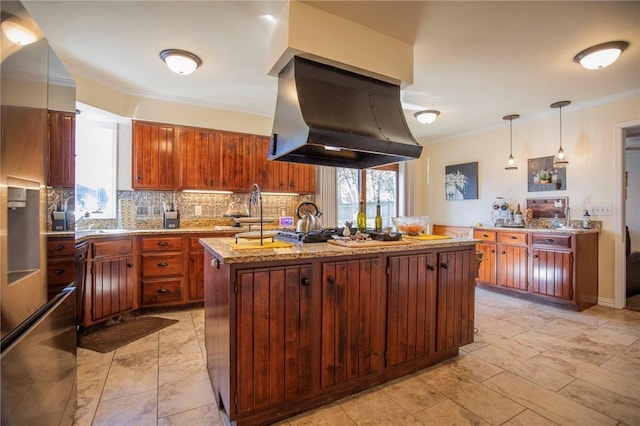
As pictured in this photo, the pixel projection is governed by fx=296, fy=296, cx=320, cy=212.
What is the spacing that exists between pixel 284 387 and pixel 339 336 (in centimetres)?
44

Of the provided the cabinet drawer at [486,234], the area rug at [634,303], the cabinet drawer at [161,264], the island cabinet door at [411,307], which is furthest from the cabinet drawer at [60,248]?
the area rug at [634,303]

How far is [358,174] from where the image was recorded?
5695mm

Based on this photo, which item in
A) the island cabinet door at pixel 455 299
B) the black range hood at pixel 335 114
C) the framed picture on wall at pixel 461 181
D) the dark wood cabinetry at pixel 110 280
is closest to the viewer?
the black range hood at pixel 335 114

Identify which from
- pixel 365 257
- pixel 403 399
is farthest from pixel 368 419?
pixel 365 257

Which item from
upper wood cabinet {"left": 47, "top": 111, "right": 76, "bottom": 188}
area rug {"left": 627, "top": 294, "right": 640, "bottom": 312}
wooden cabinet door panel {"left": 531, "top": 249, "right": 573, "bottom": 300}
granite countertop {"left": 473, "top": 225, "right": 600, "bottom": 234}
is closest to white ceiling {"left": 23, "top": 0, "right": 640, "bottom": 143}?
upper wood cabinet {"left": 47, "top": 111, "right": 76, "bottom": 188}

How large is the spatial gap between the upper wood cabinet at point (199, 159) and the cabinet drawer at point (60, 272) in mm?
2512

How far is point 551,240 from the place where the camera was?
12.5 feet

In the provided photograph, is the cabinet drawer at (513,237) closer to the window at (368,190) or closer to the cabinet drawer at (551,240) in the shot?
the cabinet drawer at (551,240)

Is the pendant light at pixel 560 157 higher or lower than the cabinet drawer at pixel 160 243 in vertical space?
higher

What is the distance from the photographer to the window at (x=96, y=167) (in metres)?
3.73

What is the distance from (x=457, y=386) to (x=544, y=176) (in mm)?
3686

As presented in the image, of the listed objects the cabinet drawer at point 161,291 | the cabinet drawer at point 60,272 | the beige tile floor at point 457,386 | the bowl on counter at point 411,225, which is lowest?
the beige tile floor at point 457,386

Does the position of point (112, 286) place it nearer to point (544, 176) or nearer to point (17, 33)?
point (17, 33)

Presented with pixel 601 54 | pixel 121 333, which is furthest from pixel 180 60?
pixel 601 54
